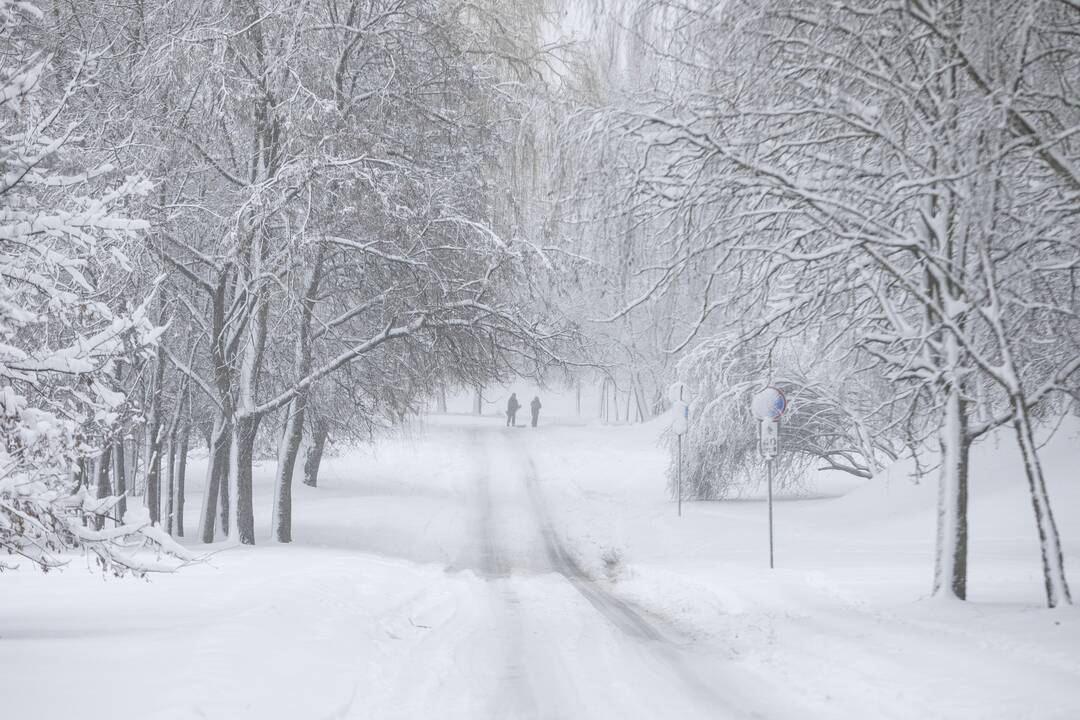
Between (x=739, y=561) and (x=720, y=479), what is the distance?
10696 millimetres

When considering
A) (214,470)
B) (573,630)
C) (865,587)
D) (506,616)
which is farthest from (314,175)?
(865,587)

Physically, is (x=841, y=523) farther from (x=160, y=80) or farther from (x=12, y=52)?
(x=12, y=52)

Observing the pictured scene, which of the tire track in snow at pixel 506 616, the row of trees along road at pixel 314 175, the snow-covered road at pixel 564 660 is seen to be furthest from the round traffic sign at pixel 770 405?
the tire track in snow at pixel 506 616

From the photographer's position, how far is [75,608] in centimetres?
859

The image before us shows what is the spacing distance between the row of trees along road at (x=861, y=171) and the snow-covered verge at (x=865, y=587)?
134 cm

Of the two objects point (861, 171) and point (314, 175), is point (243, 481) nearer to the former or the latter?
point (314, 175)

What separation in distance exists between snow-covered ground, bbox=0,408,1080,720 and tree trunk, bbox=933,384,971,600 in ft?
1.21

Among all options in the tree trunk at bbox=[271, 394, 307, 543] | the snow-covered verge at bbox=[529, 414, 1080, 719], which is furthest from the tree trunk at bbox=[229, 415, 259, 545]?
the snow-covered verge at bbox=[529, 414, 1080, 719]

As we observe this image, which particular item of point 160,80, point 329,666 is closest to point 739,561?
point 329,666

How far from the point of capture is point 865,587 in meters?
12.3

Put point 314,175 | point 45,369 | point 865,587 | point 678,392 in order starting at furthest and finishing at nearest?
1. point 678,392
2. point 314,175
3. point 865,587
4. point 45,369

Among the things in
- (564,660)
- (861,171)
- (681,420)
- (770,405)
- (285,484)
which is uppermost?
(861,171)

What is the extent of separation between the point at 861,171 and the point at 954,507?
12.2 feet

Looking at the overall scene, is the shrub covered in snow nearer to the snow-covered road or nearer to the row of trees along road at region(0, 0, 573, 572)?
the snow-covered road
